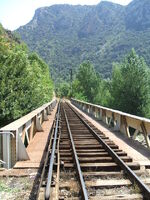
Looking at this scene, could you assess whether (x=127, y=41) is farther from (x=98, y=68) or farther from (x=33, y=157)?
(x=33, y=157)

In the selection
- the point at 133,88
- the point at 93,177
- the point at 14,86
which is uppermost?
the point at 133,88

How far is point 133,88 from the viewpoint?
50812 millimetres

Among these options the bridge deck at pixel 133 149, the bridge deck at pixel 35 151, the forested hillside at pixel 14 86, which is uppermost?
the forested hillside at pixel 14 86

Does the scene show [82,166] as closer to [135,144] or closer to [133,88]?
[135,144]

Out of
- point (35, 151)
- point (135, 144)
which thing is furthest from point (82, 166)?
point (135, 144)

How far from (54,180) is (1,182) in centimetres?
108

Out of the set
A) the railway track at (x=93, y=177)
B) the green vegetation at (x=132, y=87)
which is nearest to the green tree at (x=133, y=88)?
the green vegetation at (x=132, y=87)

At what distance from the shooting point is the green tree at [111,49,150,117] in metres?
49.7

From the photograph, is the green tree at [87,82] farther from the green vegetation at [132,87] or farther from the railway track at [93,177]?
the railway track at [93,177]

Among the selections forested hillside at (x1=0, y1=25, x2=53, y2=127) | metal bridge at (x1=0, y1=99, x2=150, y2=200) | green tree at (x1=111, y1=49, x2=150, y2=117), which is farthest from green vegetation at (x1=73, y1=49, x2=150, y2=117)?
metal bridge at (x1=0, y1=99, x2=150, y2=200)

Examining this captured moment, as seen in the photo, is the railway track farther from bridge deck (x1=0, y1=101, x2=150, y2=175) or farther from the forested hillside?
the forested hillside

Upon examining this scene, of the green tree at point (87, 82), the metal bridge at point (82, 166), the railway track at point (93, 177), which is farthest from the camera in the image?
the green tree at point (87, 82)

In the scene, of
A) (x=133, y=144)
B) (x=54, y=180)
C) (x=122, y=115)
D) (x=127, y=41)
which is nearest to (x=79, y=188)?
(x=54, y=180)

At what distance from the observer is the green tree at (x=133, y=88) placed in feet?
163
